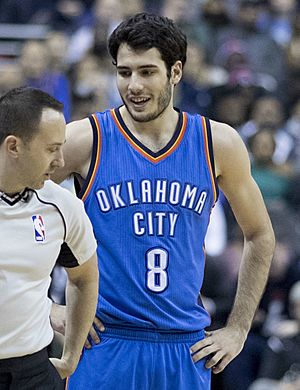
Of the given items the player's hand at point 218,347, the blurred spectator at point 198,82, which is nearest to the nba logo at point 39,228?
the player's hand at point 218,347

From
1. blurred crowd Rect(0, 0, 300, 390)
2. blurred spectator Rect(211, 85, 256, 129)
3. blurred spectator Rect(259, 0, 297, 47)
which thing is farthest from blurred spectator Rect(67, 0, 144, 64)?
blurred spectator Rect(259, 0, 297, 47)

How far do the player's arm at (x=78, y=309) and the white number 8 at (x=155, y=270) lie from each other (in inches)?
15.9

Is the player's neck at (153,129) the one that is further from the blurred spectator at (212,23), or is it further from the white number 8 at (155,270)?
the blurred spectator at (212,23)

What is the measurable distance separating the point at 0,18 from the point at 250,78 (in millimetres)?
3549

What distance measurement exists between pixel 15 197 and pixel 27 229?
12cm

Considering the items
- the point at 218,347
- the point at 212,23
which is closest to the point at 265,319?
the point at 218,347

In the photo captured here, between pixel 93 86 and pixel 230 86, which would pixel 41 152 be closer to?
pixel 93 86

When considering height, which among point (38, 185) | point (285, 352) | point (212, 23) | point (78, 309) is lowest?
point (285, 352)

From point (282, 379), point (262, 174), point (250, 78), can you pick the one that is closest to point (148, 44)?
point (282, 379)

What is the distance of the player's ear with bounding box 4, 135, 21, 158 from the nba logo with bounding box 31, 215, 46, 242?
0.79ft

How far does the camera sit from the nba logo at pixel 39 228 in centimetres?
374

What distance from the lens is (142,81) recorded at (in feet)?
14.8

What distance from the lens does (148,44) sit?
14.9 ft

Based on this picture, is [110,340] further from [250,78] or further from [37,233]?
[250,78]
